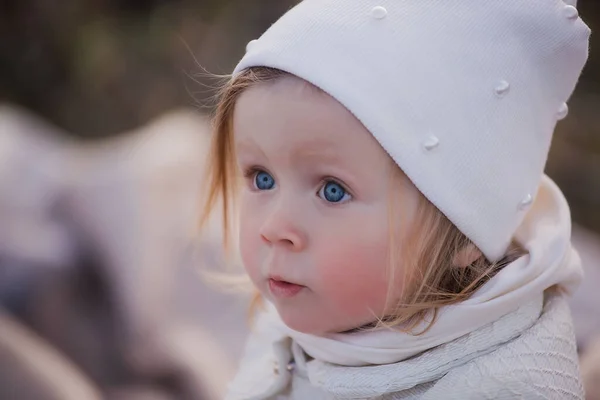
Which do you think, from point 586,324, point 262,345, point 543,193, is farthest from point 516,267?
point 586,324

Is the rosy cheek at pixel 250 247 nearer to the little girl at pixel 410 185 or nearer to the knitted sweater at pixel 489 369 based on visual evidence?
the little girl at pixel 410 185

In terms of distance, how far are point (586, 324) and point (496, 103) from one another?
0.87 metres

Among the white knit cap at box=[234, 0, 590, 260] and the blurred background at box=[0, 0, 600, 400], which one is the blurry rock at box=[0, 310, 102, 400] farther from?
the white knit cap at box=[234, 0, 590, 260]

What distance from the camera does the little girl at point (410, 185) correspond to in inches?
31.2

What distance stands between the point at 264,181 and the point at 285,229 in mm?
83

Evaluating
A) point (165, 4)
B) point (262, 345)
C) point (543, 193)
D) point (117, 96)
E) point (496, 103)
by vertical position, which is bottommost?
point (117, 96)

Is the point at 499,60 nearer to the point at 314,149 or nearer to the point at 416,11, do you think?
the point at 416,11

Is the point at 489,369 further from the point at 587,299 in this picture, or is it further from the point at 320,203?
the point at 587,299

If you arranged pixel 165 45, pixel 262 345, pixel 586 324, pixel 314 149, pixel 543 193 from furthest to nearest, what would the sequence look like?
pixel 165 45
pixel 586 324
pixel 262 345
pixel 543 193
pixel 314 149

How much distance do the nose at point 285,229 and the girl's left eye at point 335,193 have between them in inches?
1.5

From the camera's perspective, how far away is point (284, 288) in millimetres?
847

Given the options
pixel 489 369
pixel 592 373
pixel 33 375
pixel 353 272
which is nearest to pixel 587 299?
pixel 592 373

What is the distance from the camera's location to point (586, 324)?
1.53 m

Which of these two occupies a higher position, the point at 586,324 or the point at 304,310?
the point at 304,310
